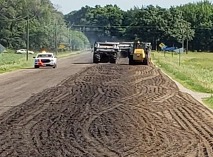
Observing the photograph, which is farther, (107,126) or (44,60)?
(44,60)

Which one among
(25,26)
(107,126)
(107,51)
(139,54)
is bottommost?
(107,126)

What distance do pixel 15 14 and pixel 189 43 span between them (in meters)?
43.2

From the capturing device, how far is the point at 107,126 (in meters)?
15.8

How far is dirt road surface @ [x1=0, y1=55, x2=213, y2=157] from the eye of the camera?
12195mm

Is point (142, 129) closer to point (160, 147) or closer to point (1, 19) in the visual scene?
point (160, 147)

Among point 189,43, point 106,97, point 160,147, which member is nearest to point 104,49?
point 106,97

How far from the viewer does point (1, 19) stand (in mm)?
127250

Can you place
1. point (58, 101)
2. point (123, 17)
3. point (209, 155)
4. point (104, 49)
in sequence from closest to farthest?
point (209, 155) < point (58, 101) < point (104, 49) < point (123, 17)

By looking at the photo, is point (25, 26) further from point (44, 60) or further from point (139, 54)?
point (44, 60)

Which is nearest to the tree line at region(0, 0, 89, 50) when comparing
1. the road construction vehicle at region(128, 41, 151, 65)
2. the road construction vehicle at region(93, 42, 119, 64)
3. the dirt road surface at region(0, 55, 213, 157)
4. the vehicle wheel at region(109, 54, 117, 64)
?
the road construction vehicle at region(93, 42, 119, 64)

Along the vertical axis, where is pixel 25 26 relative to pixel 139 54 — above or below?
above

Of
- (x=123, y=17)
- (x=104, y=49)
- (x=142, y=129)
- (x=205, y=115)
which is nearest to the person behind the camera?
(x=142, y=129)

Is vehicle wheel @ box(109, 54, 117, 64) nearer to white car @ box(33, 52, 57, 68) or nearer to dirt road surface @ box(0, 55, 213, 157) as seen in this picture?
white car @ box(33, 52, 57, 68)

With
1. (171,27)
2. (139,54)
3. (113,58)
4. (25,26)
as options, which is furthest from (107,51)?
(171,27)
